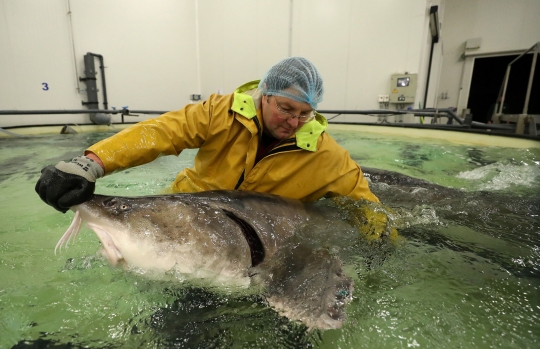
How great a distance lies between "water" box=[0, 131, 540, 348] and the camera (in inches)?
46.8

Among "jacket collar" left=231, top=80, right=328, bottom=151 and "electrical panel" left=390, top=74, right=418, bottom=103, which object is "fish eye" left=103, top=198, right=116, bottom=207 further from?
"electrical panel" left=390, top=74, right=418, bottom=103

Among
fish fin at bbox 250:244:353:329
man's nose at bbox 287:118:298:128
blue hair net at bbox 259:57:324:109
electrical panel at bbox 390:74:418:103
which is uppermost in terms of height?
electrical panel at bbox 390:74:418:103

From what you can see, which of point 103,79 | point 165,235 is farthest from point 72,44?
point 165,235

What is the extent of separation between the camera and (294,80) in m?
1.81

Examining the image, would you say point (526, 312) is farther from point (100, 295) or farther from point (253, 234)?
point (100, 295)

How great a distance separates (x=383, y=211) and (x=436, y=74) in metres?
11.0

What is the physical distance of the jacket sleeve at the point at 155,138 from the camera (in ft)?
5.08

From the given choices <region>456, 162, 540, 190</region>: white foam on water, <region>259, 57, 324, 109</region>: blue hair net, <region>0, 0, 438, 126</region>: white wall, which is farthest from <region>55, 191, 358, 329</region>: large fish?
<region>0, 0, 438, 126</region>: white wall

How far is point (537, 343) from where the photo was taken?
1.16 metres

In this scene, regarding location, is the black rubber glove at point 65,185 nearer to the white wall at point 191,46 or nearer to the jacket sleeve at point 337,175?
the jacket sleeve at point 337,175

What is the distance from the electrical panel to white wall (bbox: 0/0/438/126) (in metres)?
0.20

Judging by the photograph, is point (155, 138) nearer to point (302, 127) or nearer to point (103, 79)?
point (302, 127)

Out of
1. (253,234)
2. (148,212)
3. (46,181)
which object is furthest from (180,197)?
(46,181)

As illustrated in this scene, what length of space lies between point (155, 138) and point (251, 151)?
571mm
